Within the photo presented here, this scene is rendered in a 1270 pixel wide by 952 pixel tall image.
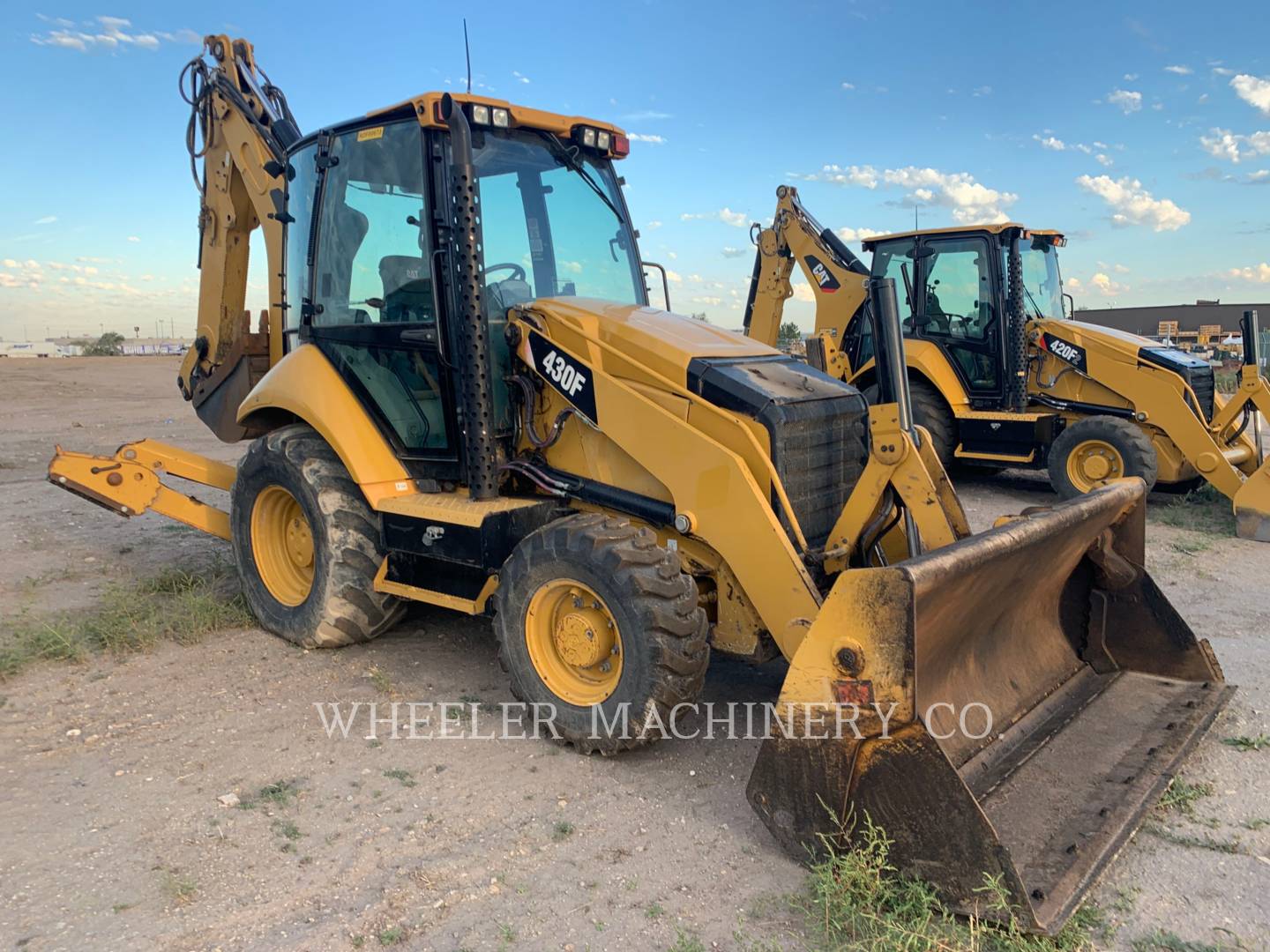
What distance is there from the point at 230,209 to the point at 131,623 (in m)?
3.07

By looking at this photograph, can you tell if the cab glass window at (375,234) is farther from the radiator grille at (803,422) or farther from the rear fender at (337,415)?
the radiator grille at (803,422)

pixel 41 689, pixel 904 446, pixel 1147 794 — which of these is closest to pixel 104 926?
pixel 41 689

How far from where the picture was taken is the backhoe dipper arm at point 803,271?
35.0 feet

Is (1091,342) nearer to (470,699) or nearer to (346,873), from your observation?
(470,699)

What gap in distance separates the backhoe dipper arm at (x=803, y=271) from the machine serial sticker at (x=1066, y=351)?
1924mm

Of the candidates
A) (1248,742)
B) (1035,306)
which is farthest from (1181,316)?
(1248,742)

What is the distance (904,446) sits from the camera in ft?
12.5

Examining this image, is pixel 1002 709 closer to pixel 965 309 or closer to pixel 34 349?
pixel 965 309

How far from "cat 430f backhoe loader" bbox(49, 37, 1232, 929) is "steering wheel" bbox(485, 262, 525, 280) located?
0.02 m

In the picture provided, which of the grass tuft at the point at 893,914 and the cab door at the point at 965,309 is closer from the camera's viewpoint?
the grass tuft at the point at 893,914

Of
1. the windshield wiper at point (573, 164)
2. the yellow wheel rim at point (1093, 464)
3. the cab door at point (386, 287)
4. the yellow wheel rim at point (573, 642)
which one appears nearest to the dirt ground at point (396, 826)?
the yellow wheel rim at point (573, 642)

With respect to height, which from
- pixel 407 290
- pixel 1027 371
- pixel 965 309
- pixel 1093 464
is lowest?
pixel 1093 464

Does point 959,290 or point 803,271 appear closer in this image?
point 959,290

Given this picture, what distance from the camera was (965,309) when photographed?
10.1m
